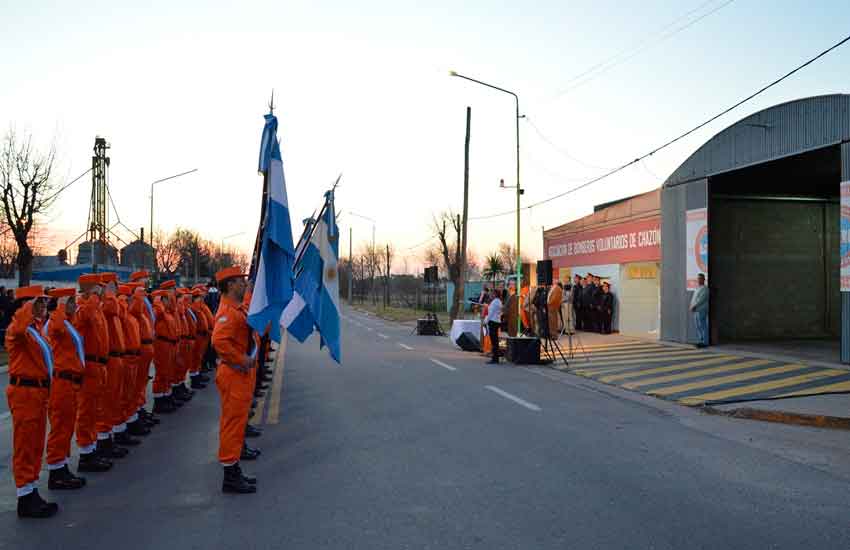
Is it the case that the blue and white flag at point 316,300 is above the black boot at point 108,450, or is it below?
above

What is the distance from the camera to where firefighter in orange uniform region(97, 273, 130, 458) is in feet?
24.1

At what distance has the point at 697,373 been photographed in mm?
14344

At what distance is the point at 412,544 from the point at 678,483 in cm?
286

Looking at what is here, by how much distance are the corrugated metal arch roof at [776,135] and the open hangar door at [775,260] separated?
1657 millimetres

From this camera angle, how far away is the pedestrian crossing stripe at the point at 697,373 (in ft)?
43.2

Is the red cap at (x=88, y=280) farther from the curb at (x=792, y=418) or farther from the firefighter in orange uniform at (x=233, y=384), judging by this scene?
the curb at (x=792, y=418)

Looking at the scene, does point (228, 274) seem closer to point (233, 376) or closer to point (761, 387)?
point (233, 376)

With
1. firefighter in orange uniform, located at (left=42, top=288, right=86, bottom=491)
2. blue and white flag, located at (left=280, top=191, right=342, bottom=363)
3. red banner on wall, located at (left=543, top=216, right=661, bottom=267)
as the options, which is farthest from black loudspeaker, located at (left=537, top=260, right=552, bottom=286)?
firefighter in orange uniform, located at (left=42, top=288, right=86, bottom=491)

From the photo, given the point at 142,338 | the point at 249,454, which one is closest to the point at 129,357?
the point at 142,338

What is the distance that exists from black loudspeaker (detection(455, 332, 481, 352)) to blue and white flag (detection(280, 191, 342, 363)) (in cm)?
1173

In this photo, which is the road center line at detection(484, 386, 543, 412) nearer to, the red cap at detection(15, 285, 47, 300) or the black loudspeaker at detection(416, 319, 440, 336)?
the red cap at detection(15, 285, 47, 300)

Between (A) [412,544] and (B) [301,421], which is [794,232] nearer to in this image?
(B) [301,421]

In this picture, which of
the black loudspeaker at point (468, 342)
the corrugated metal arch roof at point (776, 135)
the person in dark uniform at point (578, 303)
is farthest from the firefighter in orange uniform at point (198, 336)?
the person in dark uniform at point (578, 303)

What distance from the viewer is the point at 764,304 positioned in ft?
70.4
